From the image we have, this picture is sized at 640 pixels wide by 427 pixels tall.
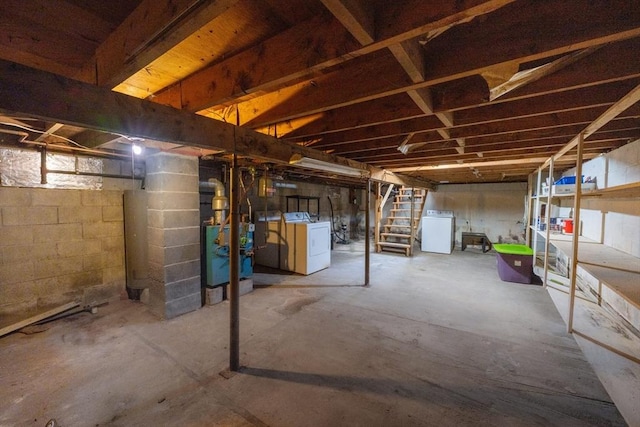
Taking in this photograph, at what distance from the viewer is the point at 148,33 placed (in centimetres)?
98

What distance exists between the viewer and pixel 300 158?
251cm

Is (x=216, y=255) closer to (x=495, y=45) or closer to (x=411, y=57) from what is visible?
(x=411, y=57)

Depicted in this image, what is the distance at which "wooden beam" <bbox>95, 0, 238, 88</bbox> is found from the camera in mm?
846

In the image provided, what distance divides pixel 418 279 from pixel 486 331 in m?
1.74

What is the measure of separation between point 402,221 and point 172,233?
5985mm

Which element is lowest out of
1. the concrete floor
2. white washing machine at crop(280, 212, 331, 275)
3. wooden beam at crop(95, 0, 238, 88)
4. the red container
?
the concrete floor

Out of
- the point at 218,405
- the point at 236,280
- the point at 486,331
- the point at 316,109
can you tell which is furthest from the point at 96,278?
the point at 486,331

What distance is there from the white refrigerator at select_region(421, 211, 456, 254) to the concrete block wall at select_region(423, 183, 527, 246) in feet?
4.31

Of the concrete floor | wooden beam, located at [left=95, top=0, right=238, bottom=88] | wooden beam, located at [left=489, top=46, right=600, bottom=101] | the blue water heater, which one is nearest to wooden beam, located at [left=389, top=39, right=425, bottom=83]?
wooden beam, located at [left=489, top=46, right=600, bottom=101]

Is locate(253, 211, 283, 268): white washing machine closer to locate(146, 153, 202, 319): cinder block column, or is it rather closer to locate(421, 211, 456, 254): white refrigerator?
locate(146, 153, 202, 319): cinder block column

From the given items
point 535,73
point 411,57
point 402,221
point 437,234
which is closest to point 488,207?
point 437,234

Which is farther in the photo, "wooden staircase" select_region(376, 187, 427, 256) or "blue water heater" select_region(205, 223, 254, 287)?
"wooden staircase" select_region(376, 187, 427, 256)

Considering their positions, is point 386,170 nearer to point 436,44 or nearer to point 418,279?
Result: point 418,279

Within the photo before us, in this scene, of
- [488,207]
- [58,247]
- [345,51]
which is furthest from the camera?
[488,207]
